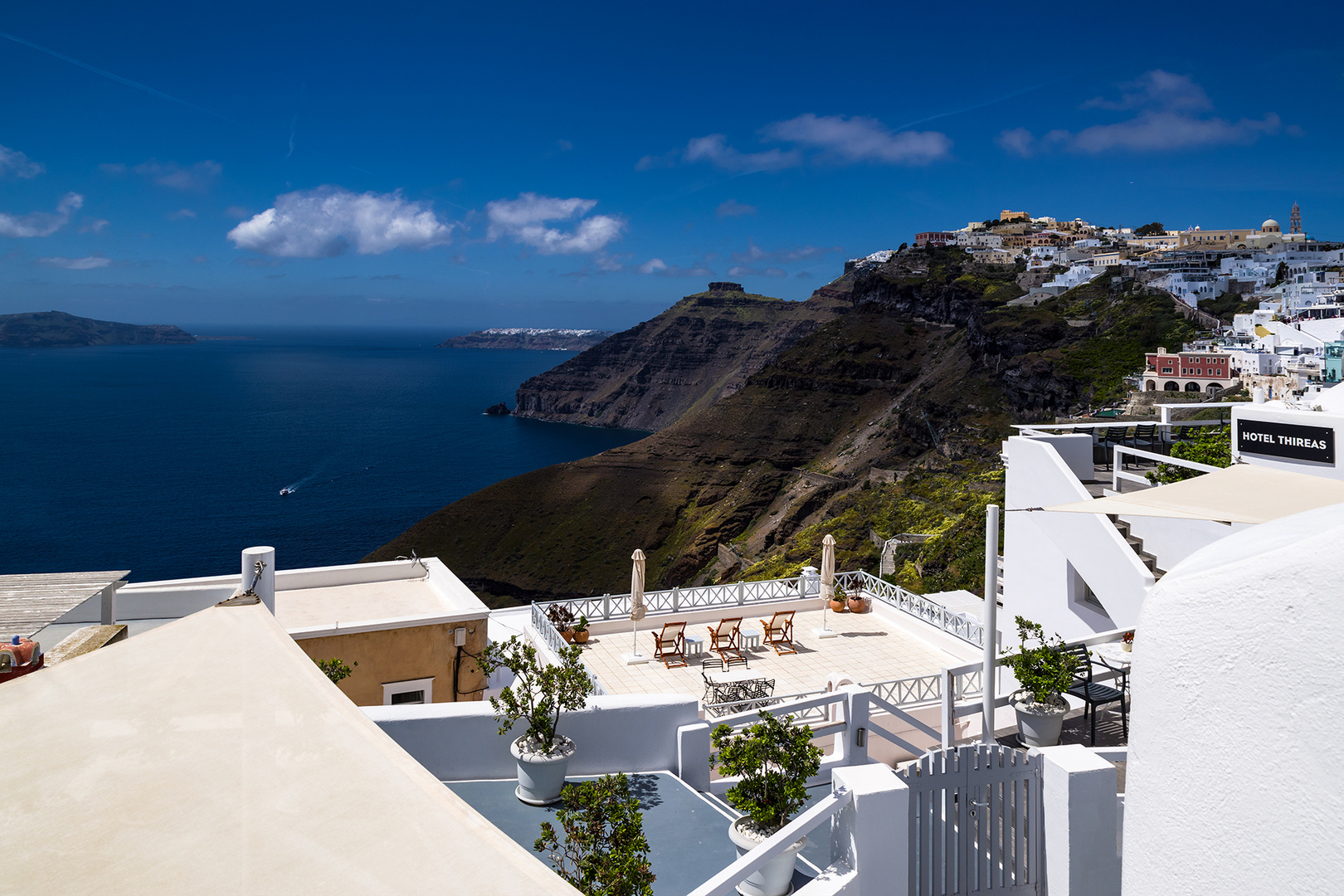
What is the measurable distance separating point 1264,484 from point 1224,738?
4.30 m

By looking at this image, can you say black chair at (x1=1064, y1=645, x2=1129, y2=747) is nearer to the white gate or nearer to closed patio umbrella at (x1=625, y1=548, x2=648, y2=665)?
the white gate

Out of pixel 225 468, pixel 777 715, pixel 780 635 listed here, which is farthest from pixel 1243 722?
pixel 225 468

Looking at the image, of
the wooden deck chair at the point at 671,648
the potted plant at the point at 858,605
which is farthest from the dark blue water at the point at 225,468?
the potted plant at the point at 858,605

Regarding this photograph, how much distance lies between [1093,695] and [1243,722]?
16.2ft

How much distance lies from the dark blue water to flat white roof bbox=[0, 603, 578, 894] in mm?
67079

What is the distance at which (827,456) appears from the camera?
312 feet

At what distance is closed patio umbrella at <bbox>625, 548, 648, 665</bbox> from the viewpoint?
12.1 metres

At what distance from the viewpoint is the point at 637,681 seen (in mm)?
11242

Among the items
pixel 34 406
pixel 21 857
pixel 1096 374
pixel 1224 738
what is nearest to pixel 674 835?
pixel 1224 738

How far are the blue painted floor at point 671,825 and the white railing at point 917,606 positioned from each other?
234 inches

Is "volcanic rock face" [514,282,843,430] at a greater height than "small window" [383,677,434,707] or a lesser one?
greater

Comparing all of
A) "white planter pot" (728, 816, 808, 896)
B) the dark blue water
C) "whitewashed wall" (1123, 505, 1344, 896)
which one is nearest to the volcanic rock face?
the dark blue water

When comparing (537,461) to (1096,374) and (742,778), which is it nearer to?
(1096,374)

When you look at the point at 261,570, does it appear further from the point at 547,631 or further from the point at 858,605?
the point at 858,605
